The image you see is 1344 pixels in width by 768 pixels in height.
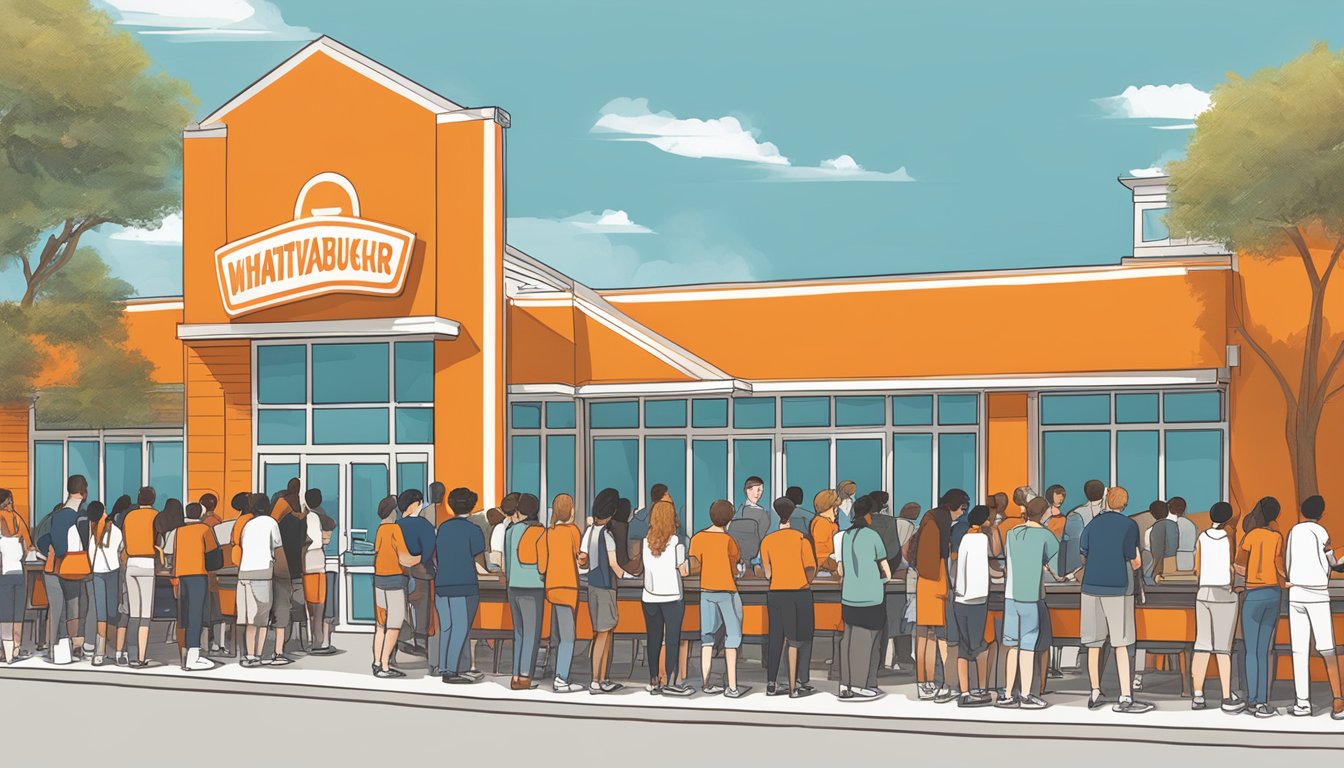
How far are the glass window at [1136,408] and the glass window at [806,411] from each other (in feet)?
13.4

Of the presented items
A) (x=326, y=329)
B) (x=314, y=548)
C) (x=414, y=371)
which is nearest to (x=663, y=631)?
(x=314, y=548)

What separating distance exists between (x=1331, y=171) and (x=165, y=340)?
1801cm

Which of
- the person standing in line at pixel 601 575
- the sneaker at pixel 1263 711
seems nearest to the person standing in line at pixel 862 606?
the person standing in line at pixel 601 575

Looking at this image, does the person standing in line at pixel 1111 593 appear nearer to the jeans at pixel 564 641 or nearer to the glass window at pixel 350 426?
the jeans at pixel 564 641

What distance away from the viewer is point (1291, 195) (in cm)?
1870

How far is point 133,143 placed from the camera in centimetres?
2427

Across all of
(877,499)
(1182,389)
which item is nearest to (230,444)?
(877,499)

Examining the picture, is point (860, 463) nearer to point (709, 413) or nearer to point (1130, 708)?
point (709, 413)

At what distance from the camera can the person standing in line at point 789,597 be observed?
13.2m

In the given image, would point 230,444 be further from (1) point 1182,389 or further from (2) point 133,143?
(1) point 1182,389

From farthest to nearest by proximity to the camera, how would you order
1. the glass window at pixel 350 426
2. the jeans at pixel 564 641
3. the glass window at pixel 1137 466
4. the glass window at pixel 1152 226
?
the glass window at pixel 1152 226, the glass window at pixel 1137 466, the glass window at pixel 350 426, the jeans at pixel 564 641

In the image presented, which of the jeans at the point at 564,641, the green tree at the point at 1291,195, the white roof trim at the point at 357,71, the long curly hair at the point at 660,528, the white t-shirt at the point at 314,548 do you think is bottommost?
the jeans at the point at 564,641

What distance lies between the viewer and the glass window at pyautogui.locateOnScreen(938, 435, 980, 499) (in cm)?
2083

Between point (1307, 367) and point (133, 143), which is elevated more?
point (133, 143)
